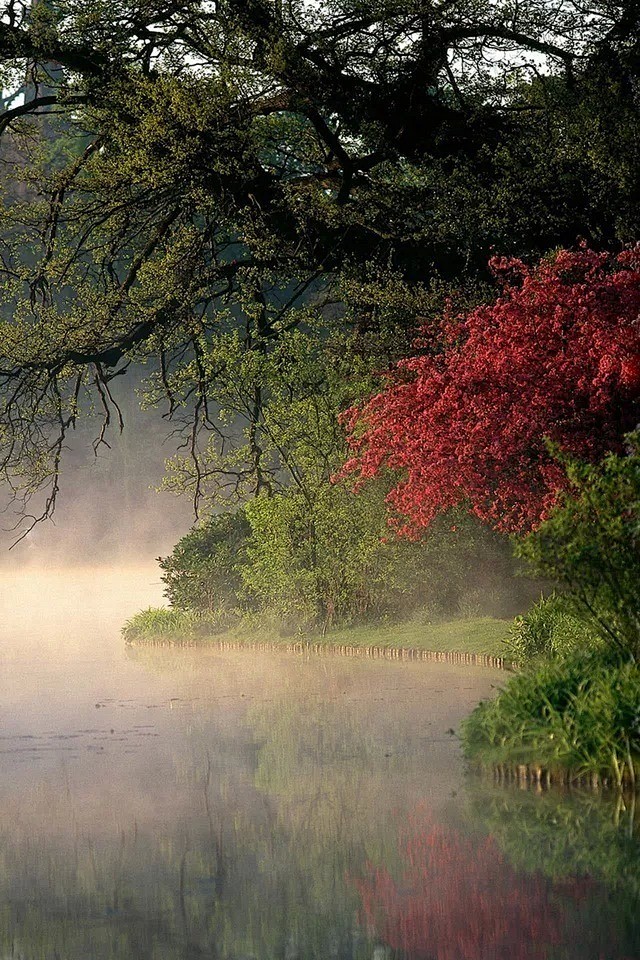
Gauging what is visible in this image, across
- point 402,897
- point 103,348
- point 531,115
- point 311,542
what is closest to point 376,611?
point 311,542

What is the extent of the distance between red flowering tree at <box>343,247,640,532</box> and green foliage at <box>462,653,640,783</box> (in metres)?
4.03

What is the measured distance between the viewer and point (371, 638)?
20156 millimetres

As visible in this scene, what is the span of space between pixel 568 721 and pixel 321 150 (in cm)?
1096

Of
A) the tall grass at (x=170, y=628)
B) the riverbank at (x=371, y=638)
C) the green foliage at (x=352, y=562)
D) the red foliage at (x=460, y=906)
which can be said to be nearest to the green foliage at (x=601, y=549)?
the red foliage at (x=460, y=906)

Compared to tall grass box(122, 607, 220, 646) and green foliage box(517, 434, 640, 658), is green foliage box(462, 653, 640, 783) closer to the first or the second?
green foliage box(517, 434, 640, 658)

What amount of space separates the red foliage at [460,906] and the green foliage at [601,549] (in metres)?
2.84

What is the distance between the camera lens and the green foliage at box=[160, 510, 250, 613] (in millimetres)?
24062

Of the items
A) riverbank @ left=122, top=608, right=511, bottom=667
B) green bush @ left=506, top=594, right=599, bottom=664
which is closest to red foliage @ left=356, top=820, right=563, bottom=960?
green bush @ left=506, top=594, right=599, bottom=664

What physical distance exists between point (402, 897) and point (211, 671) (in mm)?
11844

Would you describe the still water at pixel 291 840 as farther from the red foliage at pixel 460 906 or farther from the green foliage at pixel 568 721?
the green foliage at pixel 568 721

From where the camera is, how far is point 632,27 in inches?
705

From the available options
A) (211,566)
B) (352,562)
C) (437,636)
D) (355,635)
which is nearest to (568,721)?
(437,636)

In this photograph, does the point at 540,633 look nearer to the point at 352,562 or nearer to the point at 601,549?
the point at 352,562

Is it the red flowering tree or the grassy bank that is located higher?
the red flowering tree
